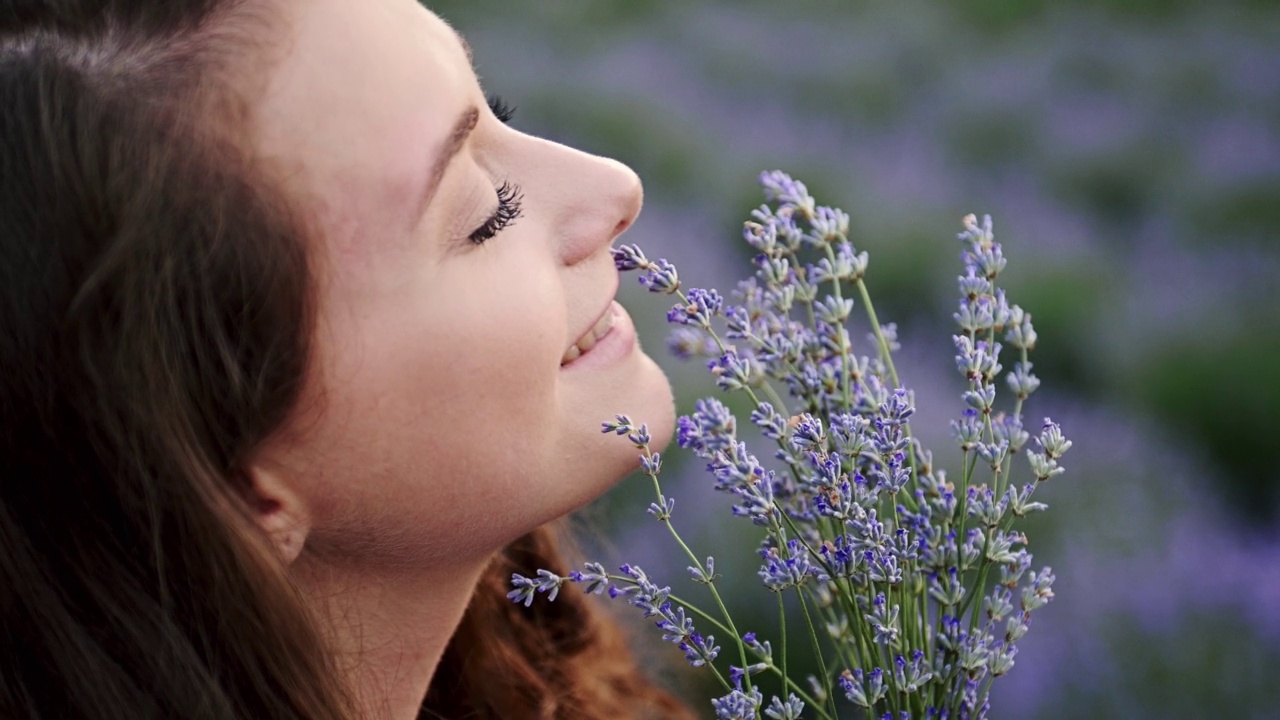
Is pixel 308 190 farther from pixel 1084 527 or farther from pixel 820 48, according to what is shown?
pixel 820 48

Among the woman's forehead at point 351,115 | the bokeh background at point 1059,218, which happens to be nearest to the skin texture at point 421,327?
the woman's forehead at point 351,115

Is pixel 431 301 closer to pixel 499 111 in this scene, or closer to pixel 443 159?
pixel 443 159

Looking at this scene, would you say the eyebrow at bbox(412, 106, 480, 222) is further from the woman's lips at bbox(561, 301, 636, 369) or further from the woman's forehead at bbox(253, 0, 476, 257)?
the woman's lips at bbox(561, 301, 636, 369)

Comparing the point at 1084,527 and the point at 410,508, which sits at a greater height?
the point at 1084,527

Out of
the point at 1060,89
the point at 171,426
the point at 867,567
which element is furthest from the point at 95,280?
the point at 1060,89

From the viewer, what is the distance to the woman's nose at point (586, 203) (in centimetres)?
116

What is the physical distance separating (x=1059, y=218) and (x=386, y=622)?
212cm

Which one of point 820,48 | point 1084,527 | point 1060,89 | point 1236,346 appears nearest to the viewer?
point 1084,527

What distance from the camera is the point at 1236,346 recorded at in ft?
7.61

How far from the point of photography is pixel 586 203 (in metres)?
1.17

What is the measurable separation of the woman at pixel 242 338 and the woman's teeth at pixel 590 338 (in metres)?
0.04

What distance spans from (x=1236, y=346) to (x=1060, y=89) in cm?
106

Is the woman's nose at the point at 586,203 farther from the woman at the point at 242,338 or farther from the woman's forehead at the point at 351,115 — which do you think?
the woman's forehead at the point at 351,115

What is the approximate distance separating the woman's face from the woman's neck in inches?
1.7
